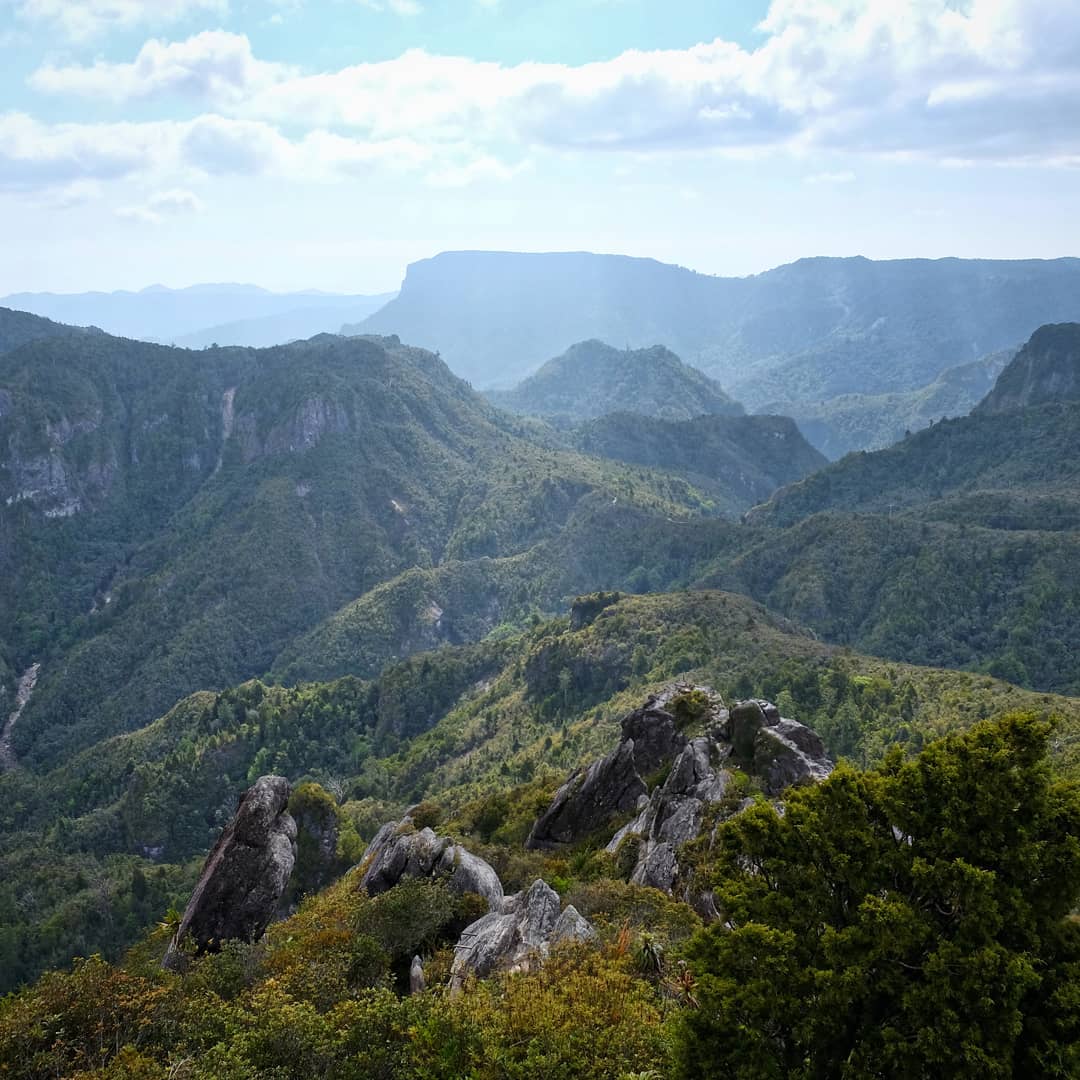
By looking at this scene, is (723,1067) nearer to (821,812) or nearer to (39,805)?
(821,812)

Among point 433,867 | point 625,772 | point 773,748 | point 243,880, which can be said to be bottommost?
point 243,880

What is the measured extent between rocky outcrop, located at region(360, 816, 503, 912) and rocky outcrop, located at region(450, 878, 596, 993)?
161 inches

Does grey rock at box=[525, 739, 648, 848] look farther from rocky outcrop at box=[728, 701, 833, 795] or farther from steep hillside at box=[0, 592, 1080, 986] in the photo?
rocky outcrop at box=[728, 701, 833, 795]

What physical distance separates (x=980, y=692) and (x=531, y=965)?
64.3 metres

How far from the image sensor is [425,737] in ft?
404

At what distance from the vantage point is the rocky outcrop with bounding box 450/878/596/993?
25766 millimetres

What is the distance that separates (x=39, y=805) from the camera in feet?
427

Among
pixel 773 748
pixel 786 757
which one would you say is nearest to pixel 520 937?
pixel 786 757

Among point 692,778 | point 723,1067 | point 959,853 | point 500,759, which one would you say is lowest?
point 500,759

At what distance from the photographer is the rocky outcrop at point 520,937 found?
84.5 feet

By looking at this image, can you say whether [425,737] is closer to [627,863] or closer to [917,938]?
[627,863]

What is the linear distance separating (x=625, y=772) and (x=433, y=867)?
565 inches

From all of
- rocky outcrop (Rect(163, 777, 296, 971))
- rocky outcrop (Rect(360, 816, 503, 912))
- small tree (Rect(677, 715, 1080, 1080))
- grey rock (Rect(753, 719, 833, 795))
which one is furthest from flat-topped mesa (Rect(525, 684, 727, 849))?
small tree (Rect(677, 715, 1080, 1080))

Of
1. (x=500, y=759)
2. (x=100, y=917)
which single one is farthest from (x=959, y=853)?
(x=100, y=917)
